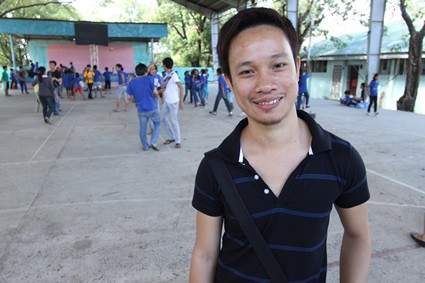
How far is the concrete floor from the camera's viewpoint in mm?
2971

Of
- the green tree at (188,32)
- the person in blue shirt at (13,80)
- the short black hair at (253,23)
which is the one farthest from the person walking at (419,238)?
the green tree at (188,32)

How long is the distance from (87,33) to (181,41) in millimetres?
16443

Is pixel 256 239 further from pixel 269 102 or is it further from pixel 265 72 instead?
pixel 265 72

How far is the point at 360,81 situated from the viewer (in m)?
21.8

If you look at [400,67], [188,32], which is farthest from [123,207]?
[188,32]

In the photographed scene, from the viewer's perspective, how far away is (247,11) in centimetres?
127

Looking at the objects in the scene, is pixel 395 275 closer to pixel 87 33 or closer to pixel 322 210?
pixel 322 210

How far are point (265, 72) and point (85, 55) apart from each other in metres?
26.7

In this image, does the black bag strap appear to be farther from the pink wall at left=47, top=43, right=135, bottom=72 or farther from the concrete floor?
the pink wall at left=47, top=43, right=135, bottom=72

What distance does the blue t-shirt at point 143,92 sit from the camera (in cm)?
664

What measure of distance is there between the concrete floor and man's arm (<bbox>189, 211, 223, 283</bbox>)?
155 centimetres

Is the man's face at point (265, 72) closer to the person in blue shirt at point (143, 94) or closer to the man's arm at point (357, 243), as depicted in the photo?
the man's arm at point (357, 243)

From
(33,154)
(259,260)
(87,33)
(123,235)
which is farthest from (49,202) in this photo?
(87,33)

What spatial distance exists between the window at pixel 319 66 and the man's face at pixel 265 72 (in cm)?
2605
